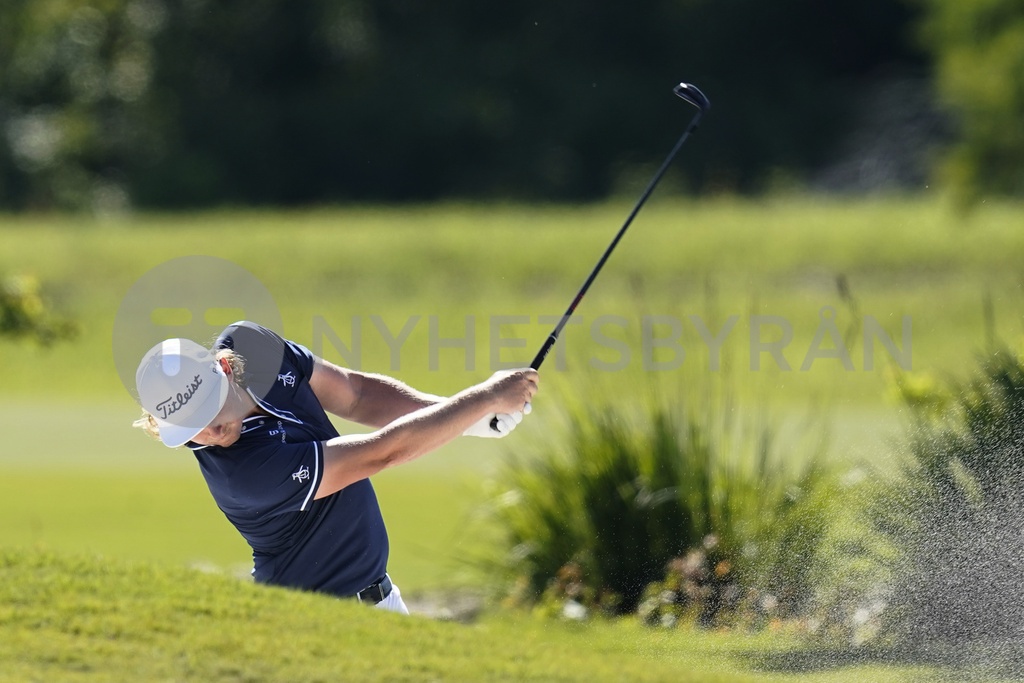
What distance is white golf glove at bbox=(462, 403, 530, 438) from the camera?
4782 millimetres

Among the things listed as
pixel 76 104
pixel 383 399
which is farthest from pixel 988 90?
pixel 76 104

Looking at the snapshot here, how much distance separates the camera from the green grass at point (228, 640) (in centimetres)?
421

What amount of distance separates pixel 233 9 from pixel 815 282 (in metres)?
16.0

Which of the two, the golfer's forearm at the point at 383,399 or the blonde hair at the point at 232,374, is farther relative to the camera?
the golfer's forearm at the point at 383,399

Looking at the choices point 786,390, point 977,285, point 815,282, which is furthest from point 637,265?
point 786,390

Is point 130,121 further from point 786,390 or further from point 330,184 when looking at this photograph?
point 786,390

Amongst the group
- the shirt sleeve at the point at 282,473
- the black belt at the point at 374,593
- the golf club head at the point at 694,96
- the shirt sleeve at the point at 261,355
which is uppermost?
the shirt sleeve at the point at 261,355

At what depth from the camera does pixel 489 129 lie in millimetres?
29484

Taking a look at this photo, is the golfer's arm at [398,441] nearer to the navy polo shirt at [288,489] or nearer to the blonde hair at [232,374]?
the navy polo shirt at [288,489]

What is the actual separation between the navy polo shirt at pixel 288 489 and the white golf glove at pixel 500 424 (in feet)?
1.32

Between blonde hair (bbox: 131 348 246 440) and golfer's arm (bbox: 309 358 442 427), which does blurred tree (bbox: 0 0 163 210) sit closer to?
golfer's arm (bbox: 309 358 442 427)

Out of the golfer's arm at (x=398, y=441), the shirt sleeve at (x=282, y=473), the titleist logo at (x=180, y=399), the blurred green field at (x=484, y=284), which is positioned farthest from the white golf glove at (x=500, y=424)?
the blurred green field at (x=484, y=284)

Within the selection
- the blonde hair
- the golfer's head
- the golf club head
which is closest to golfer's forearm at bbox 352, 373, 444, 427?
the blonde hair

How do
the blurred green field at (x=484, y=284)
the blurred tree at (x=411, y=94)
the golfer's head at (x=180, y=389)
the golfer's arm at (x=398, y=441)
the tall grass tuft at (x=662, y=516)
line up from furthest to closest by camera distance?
the blurred tree at (x=411, y=94) → the blurred green field at (x=484, y=284) → the tall grass tuft at (x=662, y=516) → the golfer's arm at (x=398, y=441) → the golfer's head at (x=180, y=389)
